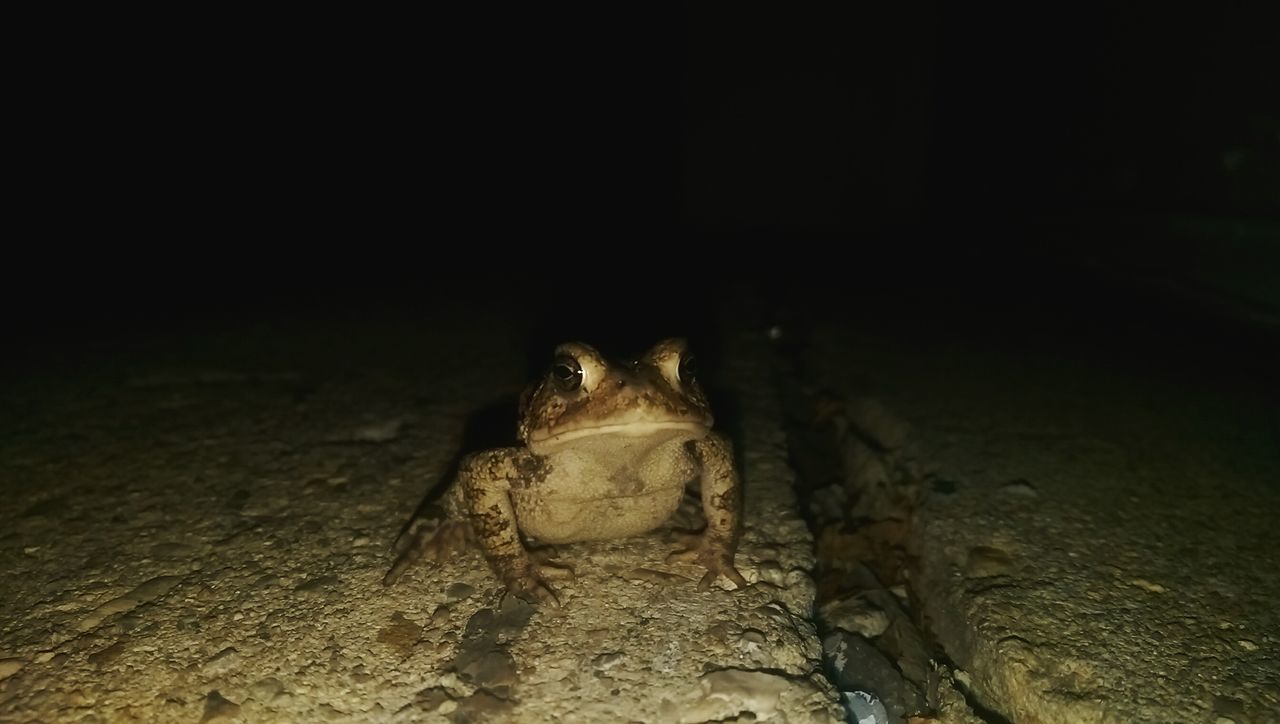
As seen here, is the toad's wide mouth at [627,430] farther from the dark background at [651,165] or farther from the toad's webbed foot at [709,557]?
the dark background at [651,165]

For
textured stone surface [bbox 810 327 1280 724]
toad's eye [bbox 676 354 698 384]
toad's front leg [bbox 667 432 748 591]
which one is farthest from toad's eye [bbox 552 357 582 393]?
textured stone surface [bbox 810 327 1280 724]

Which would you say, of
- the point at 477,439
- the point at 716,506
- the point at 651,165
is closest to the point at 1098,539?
the point at 716,506

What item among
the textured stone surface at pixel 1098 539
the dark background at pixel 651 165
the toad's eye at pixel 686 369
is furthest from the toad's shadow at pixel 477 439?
the dark background at pixel 651 165

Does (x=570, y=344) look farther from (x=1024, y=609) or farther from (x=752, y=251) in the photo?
(x=752, y=251)

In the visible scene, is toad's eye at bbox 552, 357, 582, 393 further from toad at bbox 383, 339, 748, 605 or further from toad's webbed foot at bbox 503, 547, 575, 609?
toad's webbed foot at bbox 503, 547, 575, 609

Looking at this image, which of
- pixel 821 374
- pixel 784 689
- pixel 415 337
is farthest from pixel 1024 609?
pixel 415 337

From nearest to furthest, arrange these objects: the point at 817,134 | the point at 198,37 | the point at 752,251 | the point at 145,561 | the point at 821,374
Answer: the point at 145,561 < the point at 821,374 < the point at 752,251 < the point at 817,134 < the point at 198,37

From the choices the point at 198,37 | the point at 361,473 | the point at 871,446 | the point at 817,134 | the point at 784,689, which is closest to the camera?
the point at 784,689
